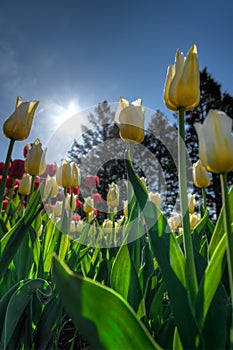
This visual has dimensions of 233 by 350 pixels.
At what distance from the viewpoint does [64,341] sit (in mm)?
1716

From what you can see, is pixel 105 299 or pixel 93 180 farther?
pixel 93 180

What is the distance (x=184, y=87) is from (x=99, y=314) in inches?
20.5

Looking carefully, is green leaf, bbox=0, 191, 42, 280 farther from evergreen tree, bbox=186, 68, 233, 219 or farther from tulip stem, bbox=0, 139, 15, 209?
evergreen tree, bbox=186, 68, 233, 219

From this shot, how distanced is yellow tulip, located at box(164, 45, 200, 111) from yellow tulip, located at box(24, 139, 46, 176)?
0.80 meters

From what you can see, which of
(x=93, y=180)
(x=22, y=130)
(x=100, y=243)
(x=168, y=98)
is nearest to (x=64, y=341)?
(x=100, y=243)

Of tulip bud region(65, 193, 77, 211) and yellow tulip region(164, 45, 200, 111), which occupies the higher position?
yellow tulip region(164, 45, 200, 111)

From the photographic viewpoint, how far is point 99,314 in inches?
17.9

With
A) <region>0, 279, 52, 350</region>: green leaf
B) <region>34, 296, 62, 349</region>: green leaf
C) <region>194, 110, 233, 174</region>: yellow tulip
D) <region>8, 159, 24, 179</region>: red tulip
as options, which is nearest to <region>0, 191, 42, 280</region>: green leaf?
<region>0, 279, 52, 350</region>: green leaf

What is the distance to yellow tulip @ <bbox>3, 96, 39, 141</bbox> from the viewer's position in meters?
0.95

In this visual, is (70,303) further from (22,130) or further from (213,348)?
(22,130)

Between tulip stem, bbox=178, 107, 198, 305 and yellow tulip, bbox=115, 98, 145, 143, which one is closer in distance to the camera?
tulip stem, bbox=178, 107, 198, 305

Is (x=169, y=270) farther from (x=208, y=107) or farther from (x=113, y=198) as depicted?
(x=208, y=107)

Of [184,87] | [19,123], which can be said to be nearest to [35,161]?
[19,123]

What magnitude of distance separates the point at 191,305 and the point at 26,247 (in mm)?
871
